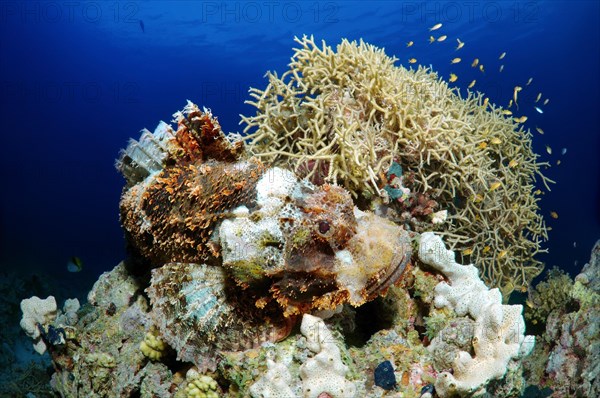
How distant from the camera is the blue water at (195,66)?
106ft

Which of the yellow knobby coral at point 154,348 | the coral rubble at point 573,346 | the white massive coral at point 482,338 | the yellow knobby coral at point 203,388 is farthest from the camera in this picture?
the coral rubble at point 573,346

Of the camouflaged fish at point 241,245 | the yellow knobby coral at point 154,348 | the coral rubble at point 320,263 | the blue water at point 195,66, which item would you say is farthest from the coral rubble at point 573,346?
the blue water at point 195,66

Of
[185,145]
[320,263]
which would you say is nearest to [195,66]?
[185,145]

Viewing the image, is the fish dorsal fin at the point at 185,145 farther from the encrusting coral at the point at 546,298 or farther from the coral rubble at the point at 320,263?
the encrusting coral at the point at 546,298

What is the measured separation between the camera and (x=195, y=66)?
47781mm

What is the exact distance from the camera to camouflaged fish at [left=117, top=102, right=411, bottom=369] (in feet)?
9.20

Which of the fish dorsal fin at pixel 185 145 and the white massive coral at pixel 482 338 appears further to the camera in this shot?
the fish dorsal fin at pixel 185 145

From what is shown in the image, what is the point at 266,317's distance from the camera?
3.20 meters

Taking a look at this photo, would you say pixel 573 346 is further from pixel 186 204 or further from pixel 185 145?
pixel 185 145

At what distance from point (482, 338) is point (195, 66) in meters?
50.9

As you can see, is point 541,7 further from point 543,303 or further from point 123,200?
point 123,200

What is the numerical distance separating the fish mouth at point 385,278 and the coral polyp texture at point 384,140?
4.33 ft

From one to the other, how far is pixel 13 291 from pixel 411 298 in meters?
15.8

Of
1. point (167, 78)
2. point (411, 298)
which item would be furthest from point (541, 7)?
point (167, 78)
